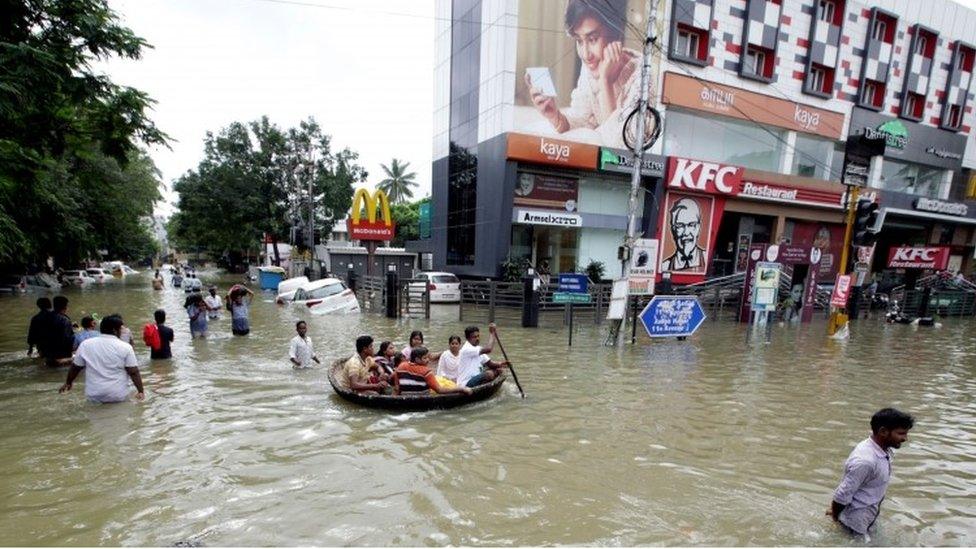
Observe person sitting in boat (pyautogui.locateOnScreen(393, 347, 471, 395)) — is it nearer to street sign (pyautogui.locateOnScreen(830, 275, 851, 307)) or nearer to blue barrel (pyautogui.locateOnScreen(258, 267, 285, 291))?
street sign (pyautogui.locateOnScreen(830, 275, 851, 307))

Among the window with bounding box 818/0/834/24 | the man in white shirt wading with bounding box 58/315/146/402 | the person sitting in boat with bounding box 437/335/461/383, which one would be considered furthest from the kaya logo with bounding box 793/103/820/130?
the man in white shirt wading with bounding box 58/315/146/402

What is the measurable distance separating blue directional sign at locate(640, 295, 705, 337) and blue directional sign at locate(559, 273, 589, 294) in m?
2.61

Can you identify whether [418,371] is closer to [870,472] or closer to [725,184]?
[870,472]

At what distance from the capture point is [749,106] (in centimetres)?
2434

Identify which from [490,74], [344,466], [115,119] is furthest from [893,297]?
[115,119]

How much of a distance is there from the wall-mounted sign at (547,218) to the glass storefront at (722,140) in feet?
20.7

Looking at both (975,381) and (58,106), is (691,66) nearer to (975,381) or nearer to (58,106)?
(975,381)

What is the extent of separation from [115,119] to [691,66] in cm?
2338

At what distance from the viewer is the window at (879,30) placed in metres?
26.9

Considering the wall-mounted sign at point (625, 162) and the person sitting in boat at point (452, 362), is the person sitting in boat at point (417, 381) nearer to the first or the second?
the person sitting in boat at point (452, 362)

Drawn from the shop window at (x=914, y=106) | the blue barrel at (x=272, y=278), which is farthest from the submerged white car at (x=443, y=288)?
the shop window at (x=914, y=106)

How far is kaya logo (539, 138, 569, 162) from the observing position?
20312 millimetres

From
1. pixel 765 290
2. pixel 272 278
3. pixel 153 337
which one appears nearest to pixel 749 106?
pixel 765 290

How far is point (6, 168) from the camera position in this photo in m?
7.94
